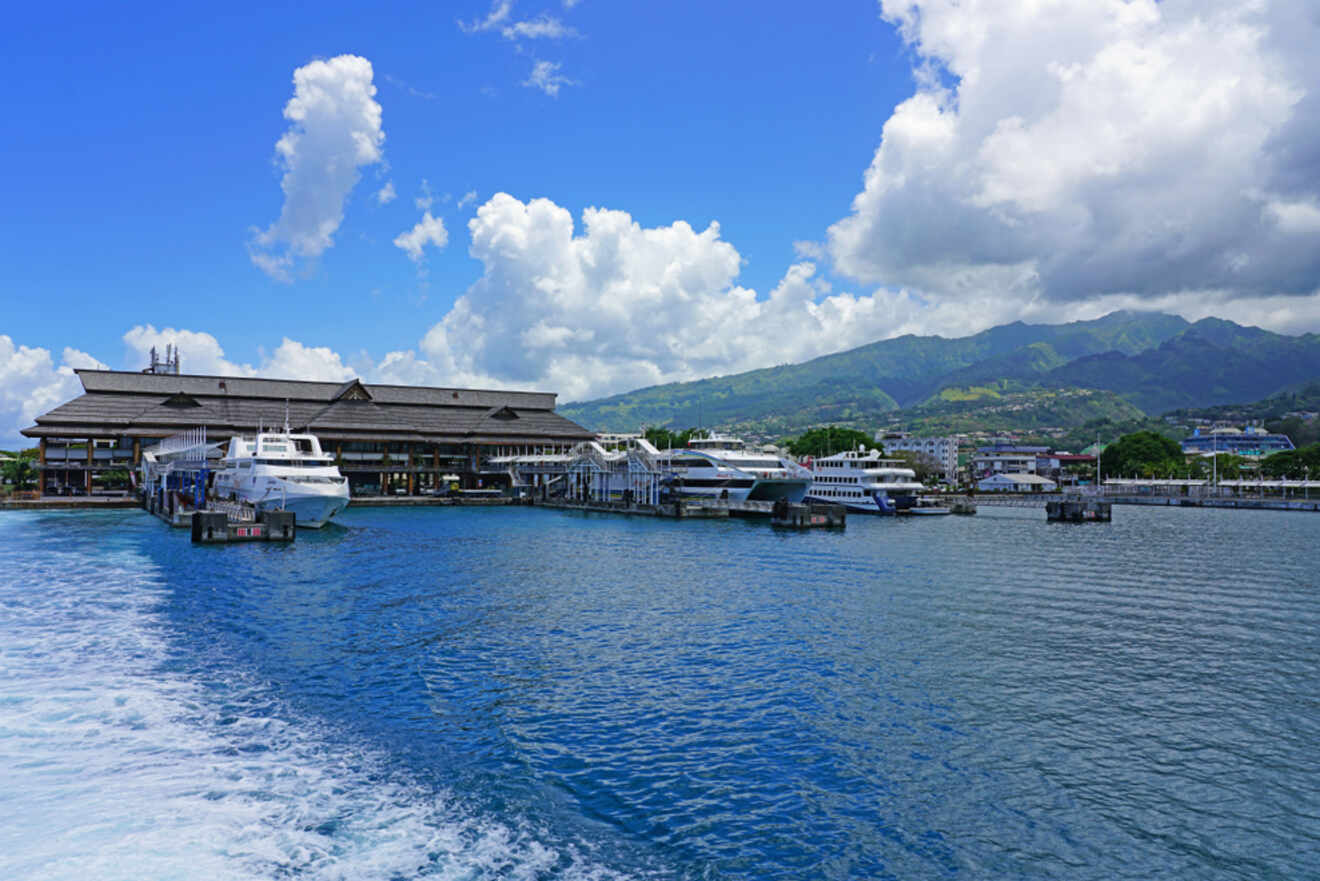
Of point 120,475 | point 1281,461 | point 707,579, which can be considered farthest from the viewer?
point 1281,461

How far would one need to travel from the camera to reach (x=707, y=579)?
44.0 metres

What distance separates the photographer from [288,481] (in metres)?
67.3

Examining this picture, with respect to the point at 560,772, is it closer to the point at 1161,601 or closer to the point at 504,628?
the point at 504,628

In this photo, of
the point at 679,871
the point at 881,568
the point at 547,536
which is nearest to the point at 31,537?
the point at 547,536

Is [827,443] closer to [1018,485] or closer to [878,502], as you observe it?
[1018,485]

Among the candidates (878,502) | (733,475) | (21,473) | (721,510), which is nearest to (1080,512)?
(878,502)

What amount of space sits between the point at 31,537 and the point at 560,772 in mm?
67084

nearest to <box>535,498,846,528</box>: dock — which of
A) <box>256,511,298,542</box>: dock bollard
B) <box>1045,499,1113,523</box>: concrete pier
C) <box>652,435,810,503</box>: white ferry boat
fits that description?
<box>652,435,810,503</box>: white ferry boat

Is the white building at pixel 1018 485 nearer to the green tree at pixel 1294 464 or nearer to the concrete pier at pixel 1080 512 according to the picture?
the green tree at pixel 1294 464

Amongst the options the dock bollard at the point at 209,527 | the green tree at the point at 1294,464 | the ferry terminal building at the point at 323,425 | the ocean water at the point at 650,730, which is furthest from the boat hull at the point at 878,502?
the green tree at the point at 1294,464

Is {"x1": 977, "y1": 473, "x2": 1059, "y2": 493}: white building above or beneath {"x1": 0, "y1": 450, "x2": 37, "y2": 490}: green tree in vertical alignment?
beneath

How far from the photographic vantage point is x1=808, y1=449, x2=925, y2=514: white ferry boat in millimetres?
106562

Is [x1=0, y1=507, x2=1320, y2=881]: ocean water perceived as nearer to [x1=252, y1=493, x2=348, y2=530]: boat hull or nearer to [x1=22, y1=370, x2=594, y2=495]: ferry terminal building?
[x1=252, y1=493, x2=348, y2=530]: boat hull

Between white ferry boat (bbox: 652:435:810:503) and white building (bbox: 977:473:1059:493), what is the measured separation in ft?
339
